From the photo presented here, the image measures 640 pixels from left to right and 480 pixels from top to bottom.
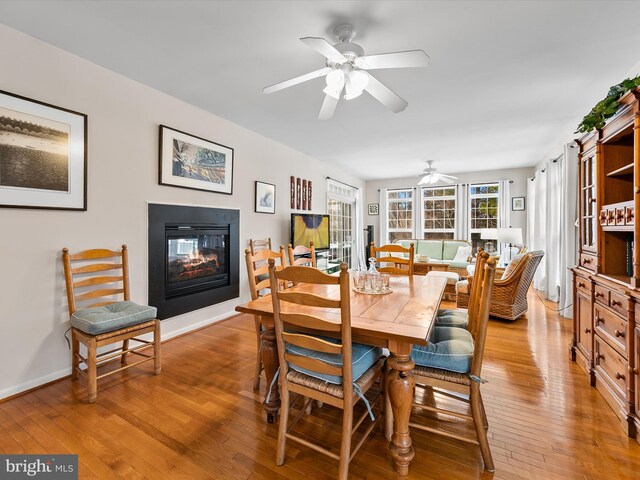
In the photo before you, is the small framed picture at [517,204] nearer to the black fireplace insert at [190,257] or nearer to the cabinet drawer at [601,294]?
the cabinet drawer at [601,294]

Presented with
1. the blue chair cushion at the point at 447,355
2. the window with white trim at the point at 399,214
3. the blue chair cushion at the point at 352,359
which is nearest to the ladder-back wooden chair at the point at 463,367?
the blue chair cushion at the point at 447,355

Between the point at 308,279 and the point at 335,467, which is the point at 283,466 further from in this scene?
the point at 308,279

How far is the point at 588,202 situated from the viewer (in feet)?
7.96

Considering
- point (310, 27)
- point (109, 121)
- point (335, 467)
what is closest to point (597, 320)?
point (335, 467)

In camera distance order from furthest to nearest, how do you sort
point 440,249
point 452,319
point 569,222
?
point 440,249 < point 569,222 < point 452,319

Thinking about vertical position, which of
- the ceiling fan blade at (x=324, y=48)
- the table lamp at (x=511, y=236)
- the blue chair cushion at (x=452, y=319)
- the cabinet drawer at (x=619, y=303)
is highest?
the ceiling fan blade at (x=324, y=48)

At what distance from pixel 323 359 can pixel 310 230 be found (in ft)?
12.7

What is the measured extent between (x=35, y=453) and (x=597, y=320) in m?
3.59

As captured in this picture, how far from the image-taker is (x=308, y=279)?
132 centimetres

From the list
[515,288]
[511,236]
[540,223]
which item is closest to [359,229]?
[511,236]

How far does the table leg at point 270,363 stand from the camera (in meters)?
1.75

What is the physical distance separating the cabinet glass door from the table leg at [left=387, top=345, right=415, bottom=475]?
1.95m

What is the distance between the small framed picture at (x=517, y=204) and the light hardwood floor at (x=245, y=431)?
5.27 meters

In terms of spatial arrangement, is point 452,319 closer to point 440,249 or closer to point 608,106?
point 608,106
